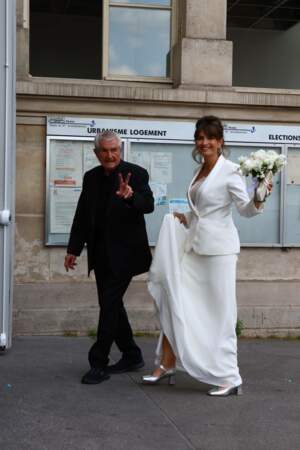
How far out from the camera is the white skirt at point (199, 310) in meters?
5.19

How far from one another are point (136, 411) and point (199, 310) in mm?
883

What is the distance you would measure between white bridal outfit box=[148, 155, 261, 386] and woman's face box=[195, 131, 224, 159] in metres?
0.08

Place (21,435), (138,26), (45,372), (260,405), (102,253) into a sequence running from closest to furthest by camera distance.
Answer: (21,435)
(260,405)
(102,253)
(45,372)
(138,26)

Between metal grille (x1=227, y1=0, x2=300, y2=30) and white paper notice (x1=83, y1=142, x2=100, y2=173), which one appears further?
metal grille (x1=227, y1=0, x2=300, y2=30)

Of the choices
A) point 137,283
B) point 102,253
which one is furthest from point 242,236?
point 102,253

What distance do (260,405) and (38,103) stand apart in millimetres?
4000

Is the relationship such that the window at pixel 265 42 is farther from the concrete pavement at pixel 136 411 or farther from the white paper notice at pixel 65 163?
the concrete pavement at pixel 136 411

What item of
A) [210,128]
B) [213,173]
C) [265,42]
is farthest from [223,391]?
[265,42]

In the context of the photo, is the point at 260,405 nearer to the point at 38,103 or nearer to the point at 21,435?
the point at 21,435

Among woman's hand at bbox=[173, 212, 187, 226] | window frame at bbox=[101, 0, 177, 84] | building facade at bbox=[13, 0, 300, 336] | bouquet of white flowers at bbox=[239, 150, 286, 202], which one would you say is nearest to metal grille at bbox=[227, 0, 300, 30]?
window frame at bbox=[101, 0, 177, 84]

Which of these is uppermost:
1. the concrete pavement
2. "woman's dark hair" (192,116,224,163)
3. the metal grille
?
the metal grille

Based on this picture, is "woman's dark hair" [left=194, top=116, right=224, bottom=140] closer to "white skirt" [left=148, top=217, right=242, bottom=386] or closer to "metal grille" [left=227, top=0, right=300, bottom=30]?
"white skirt" [left=148, top=217, right=242, bottom=386]

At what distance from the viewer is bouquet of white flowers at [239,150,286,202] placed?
489 centimetres

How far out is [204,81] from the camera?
7.89 metres
